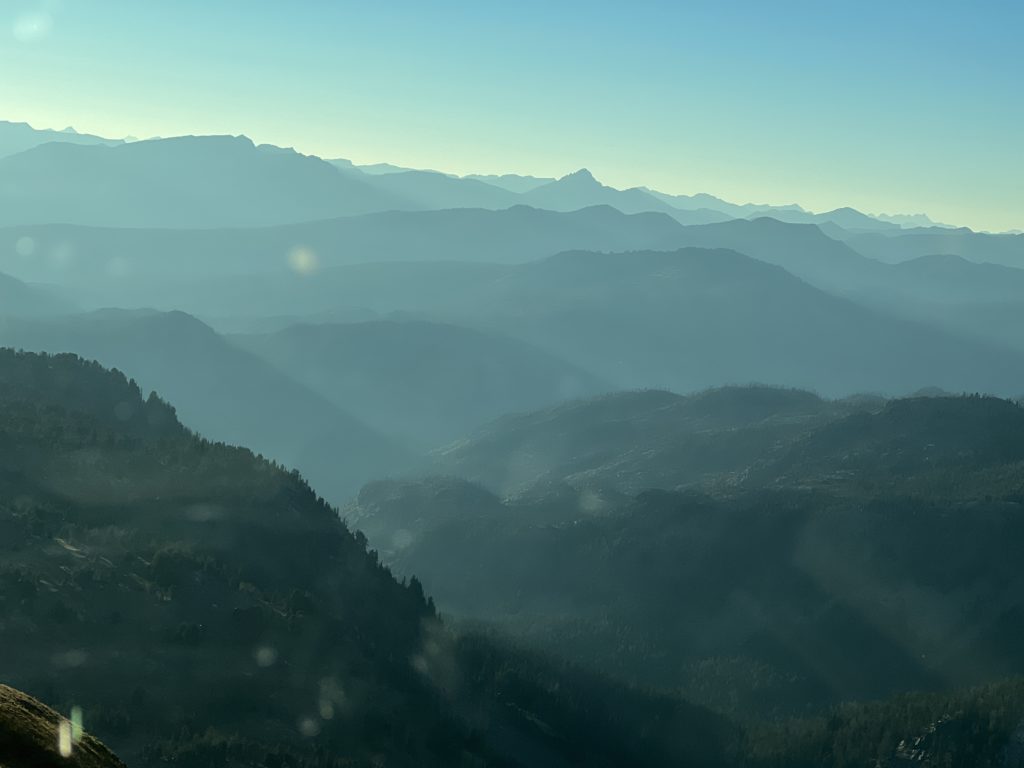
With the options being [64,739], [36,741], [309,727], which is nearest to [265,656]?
[309,727]

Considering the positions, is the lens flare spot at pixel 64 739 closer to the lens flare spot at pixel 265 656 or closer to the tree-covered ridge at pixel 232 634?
the tree-covered ridge at pixel 232 634

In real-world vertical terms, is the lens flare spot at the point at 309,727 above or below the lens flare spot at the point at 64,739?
below

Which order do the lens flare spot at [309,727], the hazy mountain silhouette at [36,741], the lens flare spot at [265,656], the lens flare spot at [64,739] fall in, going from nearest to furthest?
the hazy mountain silhouette at [36,741]
the lens flare spot at [64,739]
the lens flare spot at [309,727]
the lens flare spot at [265,656]

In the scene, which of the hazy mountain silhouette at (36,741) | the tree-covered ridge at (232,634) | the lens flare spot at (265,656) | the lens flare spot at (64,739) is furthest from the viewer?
the lens flare spot at (265,656)

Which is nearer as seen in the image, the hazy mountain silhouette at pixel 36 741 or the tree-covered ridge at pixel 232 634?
the hazy mountain silhouette at pixel 36 741

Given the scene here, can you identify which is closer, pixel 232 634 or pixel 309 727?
pixel 309 727

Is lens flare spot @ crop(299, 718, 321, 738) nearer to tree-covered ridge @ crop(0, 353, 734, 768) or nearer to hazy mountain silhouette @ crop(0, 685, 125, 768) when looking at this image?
tree-covered ridge @ crop(0, 353, 734, 768)

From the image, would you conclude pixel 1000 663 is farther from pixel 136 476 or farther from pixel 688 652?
pixel 136 476

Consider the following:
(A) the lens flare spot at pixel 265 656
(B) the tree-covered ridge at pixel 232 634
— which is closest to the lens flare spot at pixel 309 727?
(B) the tree-covered ridge at pixel 232 634

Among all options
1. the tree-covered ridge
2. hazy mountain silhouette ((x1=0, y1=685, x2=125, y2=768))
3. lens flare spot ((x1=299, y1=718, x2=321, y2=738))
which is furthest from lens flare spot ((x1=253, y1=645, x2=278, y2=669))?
hazy mountain silhouette ((x1=0, y1=685, x2=125, y2=768))

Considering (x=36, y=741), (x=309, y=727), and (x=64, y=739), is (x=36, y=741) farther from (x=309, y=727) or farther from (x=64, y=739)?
(x=309, y=727)

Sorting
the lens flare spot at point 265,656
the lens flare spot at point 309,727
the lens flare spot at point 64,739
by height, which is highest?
the lens flare spot at point 64,739

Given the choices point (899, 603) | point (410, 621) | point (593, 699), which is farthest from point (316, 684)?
point (899, 603)
